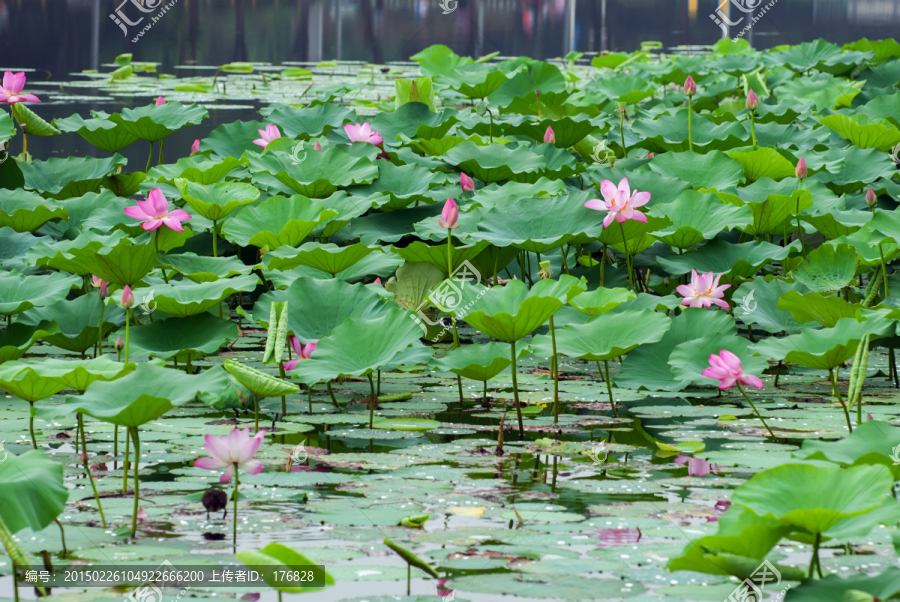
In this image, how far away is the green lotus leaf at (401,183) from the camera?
3.50 meters

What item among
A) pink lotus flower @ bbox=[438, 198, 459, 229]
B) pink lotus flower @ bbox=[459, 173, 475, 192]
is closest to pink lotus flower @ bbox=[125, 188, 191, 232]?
pink lotus flower @ bbox=[438, 198, 459, 229]

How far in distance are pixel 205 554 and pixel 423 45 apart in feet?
50.4

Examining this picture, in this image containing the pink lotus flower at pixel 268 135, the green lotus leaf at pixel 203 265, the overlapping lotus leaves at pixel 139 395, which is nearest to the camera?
the overlapping lotus leaves at pixel 139 395

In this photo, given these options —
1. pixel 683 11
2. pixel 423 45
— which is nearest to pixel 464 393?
pixel 423 45

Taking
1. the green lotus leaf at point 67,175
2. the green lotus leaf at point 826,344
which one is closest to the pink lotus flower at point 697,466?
the green lotus leaf at point 826,344

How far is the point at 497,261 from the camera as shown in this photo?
123 inches

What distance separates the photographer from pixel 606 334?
7.95 ft

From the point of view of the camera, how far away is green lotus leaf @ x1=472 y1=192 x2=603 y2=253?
113 inches

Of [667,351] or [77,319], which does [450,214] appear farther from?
[77,319]

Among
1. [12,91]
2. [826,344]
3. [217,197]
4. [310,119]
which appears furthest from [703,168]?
[12,91]

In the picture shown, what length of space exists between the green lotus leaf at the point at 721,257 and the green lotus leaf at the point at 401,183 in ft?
3.13

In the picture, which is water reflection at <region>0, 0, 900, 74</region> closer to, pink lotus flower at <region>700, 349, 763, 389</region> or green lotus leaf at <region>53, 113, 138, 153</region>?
green lotus leaf at <region>53, 113, 138, 153</region>

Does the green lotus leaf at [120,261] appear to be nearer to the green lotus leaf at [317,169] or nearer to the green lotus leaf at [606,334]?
the green lotus leaf at [317,169]

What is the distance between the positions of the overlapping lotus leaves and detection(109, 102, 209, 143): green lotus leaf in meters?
2.76
